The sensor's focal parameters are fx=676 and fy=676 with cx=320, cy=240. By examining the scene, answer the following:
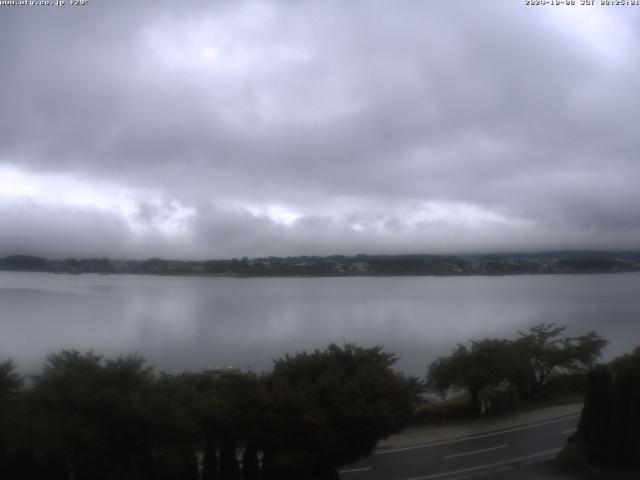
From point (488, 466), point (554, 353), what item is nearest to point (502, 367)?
point (554, 353)

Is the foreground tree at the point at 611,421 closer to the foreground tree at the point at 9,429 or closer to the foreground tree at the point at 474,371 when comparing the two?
the foreground tree at the point at 474,371

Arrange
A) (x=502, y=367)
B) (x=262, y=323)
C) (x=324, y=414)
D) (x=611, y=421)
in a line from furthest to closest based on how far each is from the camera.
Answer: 1. (x=262, y=323)
2. (x=502, y=367)
3. (x=611, y=421)
4. (x=324, y=414)

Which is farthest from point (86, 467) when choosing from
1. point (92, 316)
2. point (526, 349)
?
point (92, 316)

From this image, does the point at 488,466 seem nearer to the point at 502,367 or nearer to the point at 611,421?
the point at 611,421

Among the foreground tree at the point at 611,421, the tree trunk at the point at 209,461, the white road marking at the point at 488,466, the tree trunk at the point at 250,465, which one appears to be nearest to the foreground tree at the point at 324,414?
the tree trunk at the point at 250,465

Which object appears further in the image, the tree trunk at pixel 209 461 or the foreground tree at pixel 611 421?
the foreground tree at pixel 611 421

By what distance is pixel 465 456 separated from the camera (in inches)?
783

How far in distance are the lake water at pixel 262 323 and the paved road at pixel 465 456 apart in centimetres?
1627

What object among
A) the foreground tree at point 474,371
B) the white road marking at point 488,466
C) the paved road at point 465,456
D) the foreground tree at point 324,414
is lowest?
the paved road at point 465,456

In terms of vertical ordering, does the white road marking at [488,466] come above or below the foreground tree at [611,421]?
below

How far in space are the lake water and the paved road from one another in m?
16.3

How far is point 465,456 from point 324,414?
22.7 ft

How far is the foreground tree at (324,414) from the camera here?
48.7ft

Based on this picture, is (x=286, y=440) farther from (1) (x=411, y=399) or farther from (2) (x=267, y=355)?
(2) (x=267, y=355)
